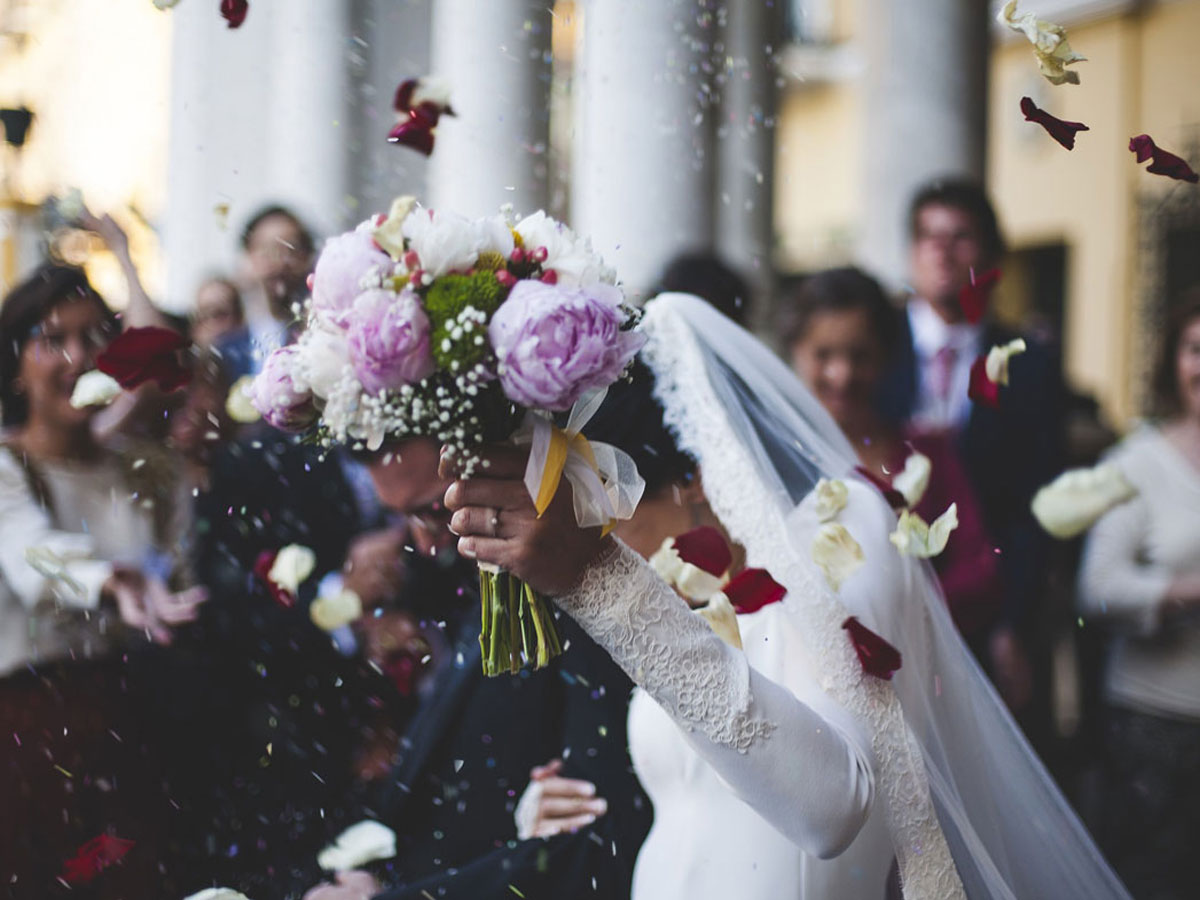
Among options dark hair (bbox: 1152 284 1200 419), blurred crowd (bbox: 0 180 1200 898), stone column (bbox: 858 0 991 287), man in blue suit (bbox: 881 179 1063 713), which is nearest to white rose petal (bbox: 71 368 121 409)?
blurred crowd (bbox: 0 180 1200 898)

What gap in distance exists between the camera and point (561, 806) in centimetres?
255

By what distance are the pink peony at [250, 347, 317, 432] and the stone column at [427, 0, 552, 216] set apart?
182cm

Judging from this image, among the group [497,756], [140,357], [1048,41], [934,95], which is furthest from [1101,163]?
[140,357]

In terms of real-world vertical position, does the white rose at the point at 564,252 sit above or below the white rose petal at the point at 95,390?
above

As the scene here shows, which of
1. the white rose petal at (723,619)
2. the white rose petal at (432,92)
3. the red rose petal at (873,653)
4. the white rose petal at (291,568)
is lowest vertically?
the white rose petal at (291,568)

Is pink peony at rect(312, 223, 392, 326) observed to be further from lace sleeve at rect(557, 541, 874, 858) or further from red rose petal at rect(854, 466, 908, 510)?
red rose petal at rect(854, 466, 908, 510)

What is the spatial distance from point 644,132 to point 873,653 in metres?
2.79

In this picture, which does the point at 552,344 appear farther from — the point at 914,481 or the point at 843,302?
the point at 843,302

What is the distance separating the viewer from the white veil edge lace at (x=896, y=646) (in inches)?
82.6

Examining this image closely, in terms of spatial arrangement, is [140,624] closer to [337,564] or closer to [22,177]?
[337,564]

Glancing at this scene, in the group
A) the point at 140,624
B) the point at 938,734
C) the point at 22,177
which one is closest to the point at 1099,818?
the point at 938,734

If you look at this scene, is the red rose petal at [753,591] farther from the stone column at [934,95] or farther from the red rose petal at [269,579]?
the stone column at [934,95]

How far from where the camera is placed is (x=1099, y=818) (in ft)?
13.8

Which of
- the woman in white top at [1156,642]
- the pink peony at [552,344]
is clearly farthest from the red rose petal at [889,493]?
the woman in white top at [1156,642]
